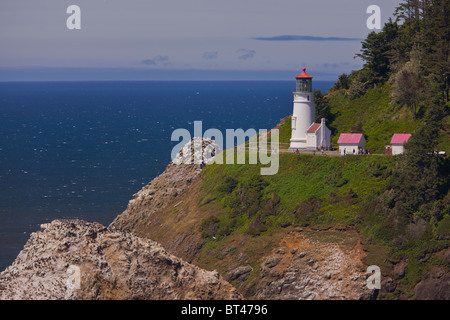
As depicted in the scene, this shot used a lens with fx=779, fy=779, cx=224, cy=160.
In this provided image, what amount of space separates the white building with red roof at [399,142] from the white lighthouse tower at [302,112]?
11.6 metres

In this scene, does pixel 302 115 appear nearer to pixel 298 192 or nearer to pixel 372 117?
pixel 372 117

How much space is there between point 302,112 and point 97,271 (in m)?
37.6

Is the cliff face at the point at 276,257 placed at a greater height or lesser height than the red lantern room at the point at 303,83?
lesser

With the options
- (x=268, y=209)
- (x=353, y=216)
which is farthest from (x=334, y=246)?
(x=268, y=209)

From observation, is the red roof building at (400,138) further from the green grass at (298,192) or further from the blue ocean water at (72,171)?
the blue ocean water at (72,171)

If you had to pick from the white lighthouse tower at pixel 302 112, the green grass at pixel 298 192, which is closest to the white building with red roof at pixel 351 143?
the green grass at pixel 298 192

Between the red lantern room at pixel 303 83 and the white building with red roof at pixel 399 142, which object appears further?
the red lantern room at pixel 303 83

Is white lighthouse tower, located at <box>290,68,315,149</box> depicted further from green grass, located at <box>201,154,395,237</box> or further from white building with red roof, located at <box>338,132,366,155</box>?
white building with red roof, located at <box>338,132,366,155</box>

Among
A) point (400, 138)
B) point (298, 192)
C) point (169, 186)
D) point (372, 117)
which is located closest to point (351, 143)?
point (400, 138)

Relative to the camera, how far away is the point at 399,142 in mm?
74438

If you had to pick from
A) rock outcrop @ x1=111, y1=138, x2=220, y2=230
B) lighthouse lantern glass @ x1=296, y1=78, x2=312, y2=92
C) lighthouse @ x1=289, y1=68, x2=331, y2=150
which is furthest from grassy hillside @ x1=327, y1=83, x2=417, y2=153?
rock outcrop @ x1=111, y1=138, x2=220, y2=230

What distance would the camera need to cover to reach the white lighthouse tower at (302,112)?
275 feet

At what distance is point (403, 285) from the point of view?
63.0m

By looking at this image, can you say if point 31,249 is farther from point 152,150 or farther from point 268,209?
point 152,150
